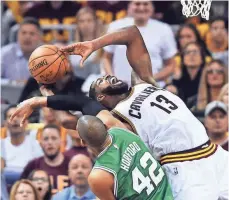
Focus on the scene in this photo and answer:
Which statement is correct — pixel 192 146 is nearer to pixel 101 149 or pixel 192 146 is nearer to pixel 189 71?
pixel 101 149

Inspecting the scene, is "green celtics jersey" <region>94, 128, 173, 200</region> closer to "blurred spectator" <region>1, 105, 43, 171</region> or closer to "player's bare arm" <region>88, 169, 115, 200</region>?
"player's bare arm" <region>88, 169, 115, 200</region>

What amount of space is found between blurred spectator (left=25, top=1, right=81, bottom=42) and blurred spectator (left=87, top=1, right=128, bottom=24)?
0.35 m

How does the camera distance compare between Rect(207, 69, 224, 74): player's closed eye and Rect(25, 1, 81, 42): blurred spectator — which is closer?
Rect(207, 69, 224, 74): player's closed eye

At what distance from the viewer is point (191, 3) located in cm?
966

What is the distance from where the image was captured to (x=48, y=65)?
866 cm

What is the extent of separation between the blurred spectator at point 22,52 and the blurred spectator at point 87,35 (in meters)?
0.58

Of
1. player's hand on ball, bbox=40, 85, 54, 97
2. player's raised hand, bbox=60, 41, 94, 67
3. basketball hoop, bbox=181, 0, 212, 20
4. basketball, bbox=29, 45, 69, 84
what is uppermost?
basketball hoop, bbox=181, 0, 212, 20

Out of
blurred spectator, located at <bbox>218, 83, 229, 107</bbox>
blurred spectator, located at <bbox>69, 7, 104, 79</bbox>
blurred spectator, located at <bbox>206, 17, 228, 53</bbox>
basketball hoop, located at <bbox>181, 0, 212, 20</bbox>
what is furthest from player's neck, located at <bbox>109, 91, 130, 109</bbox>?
blurred spectator, located at <bbox>206, 17, 228, 53</bbox>

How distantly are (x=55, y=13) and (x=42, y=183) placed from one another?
14.2 feet

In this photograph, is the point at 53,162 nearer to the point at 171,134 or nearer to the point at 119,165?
the point at 171,134

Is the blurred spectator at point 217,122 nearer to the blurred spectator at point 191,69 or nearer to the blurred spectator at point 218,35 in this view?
the blurred spectator at point 191,69

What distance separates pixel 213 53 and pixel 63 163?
10.4ft

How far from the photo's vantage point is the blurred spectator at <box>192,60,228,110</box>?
12508 mm

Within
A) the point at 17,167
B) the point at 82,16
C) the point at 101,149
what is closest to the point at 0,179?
the point at 17,167
